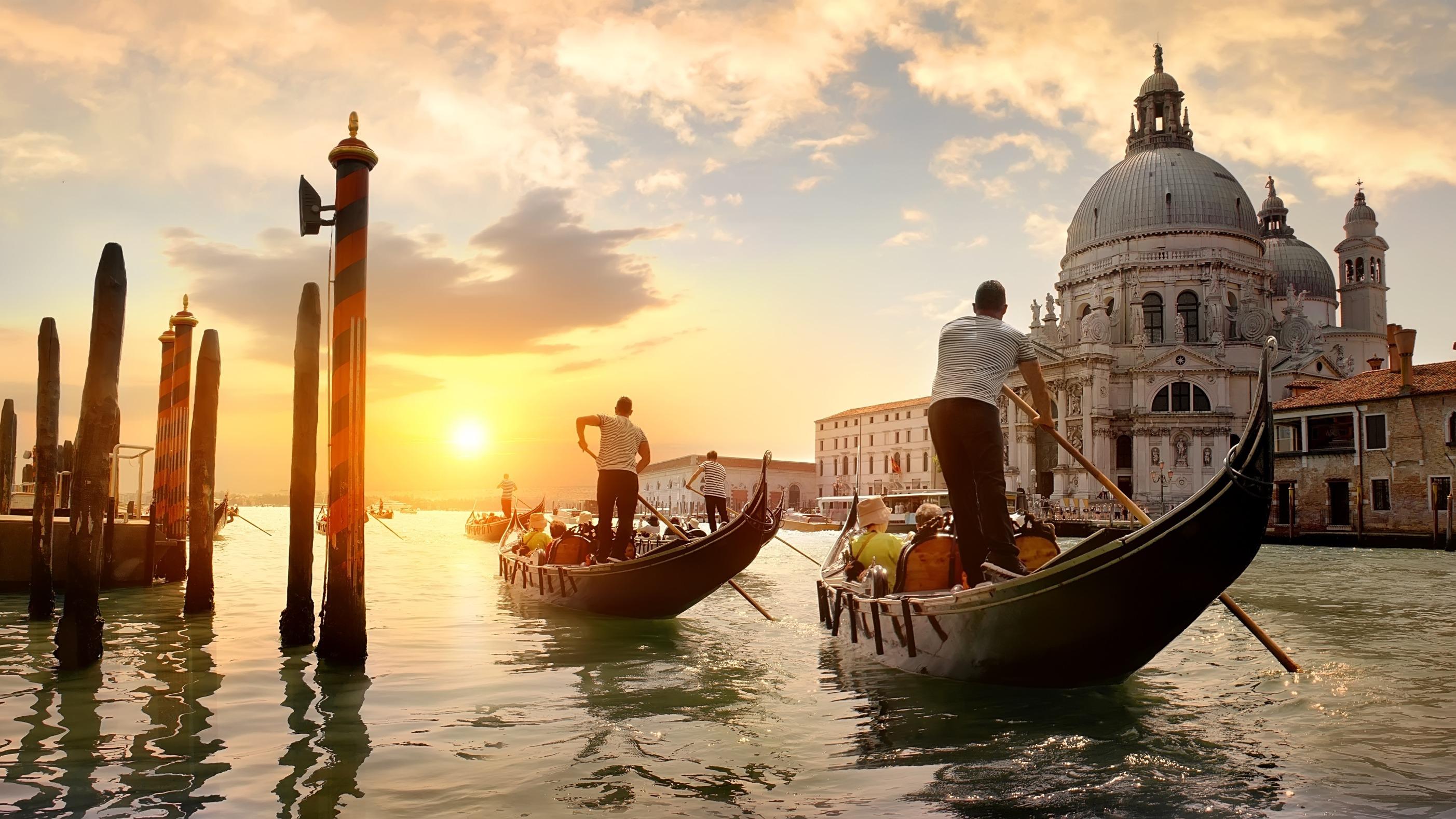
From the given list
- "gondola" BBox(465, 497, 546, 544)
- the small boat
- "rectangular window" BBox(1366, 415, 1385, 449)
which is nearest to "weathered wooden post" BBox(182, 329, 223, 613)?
"gondola" BBox(465, 497, 546, 544)

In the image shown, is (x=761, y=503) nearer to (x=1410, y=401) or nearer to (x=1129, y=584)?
(x=1129, y=584)

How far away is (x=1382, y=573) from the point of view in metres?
17.4

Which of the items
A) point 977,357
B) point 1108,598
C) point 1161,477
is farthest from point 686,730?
point 1161,477

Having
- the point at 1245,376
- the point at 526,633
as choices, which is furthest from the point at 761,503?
the point at 1245,376

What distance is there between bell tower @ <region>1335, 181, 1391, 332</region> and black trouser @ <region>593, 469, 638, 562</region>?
211ft

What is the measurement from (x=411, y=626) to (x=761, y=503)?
3.64 m

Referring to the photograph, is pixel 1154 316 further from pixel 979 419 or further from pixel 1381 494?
pixel 979 419

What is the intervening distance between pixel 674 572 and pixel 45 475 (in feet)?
23.3

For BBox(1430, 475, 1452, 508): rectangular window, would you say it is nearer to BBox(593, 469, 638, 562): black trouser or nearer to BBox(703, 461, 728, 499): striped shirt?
BBox(703, 461, 728, 499): striped shirt

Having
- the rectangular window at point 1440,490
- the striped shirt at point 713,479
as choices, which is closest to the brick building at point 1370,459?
the rectangular window at point 1440,490

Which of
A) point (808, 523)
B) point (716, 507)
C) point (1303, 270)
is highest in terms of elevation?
point (1303, 270)

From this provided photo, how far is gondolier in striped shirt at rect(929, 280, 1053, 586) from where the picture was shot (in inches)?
207

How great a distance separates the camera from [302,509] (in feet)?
25.1

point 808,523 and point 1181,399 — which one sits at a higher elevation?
point 1181,399
